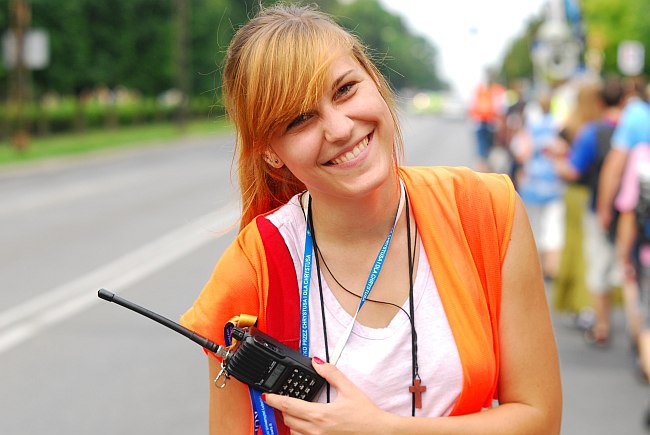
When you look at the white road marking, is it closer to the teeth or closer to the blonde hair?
the blonde hair

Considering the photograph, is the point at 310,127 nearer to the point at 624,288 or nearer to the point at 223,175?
the point at 624,288

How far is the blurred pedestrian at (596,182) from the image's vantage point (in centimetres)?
766

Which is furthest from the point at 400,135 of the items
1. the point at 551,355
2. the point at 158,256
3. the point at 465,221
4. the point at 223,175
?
the point at 223,175

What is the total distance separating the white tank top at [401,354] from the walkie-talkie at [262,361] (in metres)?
0.06

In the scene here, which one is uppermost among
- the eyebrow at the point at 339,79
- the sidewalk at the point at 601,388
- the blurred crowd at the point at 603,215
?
the eyebrow at the point at 339,79

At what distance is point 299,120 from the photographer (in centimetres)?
204

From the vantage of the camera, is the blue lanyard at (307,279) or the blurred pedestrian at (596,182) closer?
the blue lanyard at (307,279)

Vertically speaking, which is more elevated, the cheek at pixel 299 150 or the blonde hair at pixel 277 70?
the blonde hair at pixel 277 70

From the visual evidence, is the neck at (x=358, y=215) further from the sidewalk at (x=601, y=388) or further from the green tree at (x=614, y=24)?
the green tree at (x=614, y=24)

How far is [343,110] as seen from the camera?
2047mm

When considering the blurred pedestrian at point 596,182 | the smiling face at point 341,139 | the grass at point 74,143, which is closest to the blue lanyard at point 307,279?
the smiling face at point 341,139

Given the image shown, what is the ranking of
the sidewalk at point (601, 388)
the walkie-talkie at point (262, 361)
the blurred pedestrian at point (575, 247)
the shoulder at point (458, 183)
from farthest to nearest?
the blurred pedestrian at point (575, 247)
the sidewalk at point (601, 388)
the shoulder at point (458, 183)
the walkie-talkie at point (262, 361)

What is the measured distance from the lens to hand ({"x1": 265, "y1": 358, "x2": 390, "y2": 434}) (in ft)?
6.59

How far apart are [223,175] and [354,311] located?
23337 millimetres
